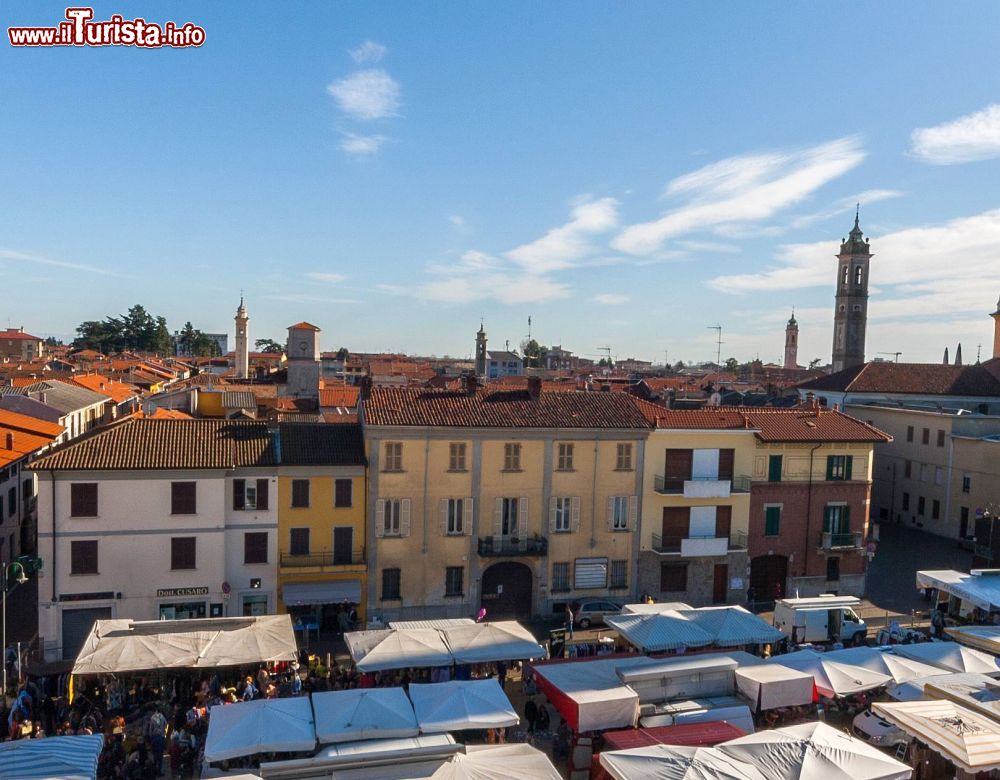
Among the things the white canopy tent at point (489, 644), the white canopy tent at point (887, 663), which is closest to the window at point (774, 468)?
the white canopy tent at point (887, 663)

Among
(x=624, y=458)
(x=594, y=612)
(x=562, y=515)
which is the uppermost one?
(x=624, y=458)

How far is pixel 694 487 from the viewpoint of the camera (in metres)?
30.7

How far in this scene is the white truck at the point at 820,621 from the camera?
2606 cm

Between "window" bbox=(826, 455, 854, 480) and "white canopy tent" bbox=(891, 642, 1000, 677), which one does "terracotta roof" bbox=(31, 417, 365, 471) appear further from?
"window" bbox=(826, 455, 854, 480)

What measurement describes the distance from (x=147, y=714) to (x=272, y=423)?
1172cm

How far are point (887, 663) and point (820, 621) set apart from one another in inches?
224

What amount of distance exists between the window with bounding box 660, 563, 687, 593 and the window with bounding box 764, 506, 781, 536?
3961 mm

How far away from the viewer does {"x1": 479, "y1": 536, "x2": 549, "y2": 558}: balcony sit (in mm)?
28844

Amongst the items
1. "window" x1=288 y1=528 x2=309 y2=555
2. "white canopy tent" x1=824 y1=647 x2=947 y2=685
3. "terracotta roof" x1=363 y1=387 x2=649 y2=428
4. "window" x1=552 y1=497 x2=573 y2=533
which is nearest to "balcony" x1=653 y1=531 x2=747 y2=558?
"window" x1=552 y1=497 x2=573 y2=533

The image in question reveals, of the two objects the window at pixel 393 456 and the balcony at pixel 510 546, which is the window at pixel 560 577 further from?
the window at pixel 393 456

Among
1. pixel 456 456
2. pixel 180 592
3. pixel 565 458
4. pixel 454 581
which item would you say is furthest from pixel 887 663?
pixel 180 592

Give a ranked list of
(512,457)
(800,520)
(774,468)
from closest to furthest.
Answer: (512,457) < (774,468) < (800,520)

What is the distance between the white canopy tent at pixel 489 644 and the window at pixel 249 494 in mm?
8623

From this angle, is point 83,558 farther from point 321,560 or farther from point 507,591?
point 507,591
